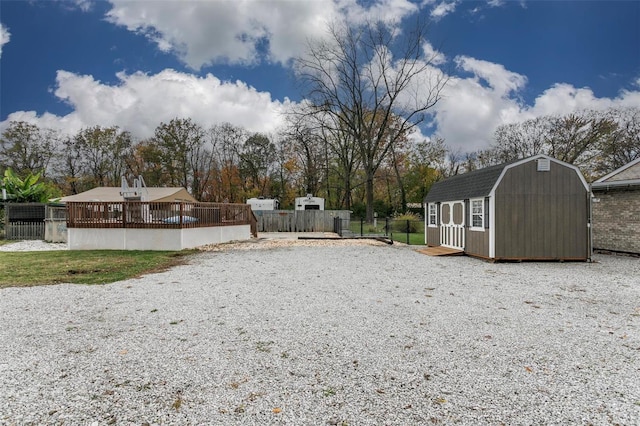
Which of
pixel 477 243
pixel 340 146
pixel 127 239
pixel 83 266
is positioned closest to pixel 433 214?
pixel 477 243

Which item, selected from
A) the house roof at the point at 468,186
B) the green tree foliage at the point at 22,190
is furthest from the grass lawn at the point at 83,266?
the green tree foliage at the point at 22,190

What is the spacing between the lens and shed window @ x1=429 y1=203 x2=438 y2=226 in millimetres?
15058

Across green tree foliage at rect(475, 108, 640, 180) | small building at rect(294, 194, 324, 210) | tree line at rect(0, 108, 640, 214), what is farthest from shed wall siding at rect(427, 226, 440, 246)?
green tree foliage at rect(475, 108, 640, 180)

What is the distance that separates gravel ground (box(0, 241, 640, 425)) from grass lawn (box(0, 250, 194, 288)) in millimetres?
1039

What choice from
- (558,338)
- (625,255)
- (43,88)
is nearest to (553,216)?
(625,255)

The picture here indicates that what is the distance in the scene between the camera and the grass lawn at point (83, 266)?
770 centimetres

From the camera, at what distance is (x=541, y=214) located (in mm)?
10867

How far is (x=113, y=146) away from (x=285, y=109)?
18.8 m

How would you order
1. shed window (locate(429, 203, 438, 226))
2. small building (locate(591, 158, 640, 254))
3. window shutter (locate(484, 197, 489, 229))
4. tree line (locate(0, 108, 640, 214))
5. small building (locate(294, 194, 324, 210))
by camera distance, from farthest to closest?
tree line (locate(0, 108, 640, 214))
small building (locate(294, 194, 324, 210))
shed window (locate(429, 203, 438, 226))
small building (locate(591, 158, 640, 254))
window shutter (locate(484, 197, 489, 229))

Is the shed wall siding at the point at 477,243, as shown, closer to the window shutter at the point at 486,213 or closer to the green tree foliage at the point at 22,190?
the window shutter at the point at 486,213

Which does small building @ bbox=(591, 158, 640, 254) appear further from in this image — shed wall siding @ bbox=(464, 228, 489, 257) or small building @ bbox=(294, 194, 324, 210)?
small building @ bbox=(294, 194, 324, 210)

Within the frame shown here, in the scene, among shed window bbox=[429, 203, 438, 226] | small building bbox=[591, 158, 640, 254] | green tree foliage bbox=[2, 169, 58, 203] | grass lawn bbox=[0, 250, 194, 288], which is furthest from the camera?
green tree foliage bbox=[2, 169, 58, 203]

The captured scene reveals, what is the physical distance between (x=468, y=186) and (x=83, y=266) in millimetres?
12304

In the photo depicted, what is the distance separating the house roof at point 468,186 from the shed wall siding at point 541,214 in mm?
393
